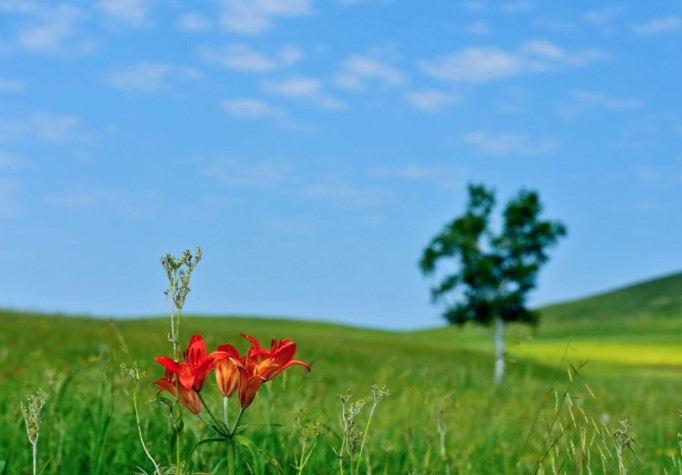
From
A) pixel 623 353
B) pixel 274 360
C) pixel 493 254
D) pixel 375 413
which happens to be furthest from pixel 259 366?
pixel 623 353

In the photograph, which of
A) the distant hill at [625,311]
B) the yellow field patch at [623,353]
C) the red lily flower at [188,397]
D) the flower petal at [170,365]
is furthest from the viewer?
the distant hill at [625,311]

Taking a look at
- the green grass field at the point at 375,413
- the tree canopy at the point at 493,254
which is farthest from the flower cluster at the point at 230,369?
the tree canopy at the point at 493,254

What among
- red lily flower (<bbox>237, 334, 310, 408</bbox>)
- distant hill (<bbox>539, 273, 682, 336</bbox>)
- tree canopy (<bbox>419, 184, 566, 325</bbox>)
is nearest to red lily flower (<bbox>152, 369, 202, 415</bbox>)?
red lily flower (<bbox>237, 334, 310, 408</bbox>)

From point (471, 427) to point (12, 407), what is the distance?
4233 millimetres

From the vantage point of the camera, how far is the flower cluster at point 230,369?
77.5 inches

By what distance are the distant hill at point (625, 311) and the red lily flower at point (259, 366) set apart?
6713cm

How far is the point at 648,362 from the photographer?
4050cm

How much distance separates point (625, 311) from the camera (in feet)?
260

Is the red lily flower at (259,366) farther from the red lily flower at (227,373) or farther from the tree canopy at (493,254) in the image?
the tree canopy at (493,254)

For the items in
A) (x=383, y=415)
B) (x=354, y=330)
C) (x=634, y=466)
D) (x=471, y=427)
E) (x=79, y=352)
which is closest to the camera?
(x=634, y=466)

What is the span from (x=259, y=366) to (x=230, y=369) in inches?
2.9

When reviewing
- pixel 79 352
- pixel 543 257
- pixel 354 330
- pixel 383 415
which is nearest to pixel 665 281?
pixel 354 330

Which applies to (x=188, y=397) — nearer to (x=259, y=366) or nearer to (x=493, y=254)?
(x=259, y=366)

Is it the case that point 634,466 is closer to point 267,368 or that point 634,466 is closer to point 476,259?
point 267,368
